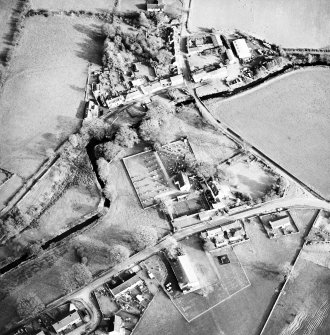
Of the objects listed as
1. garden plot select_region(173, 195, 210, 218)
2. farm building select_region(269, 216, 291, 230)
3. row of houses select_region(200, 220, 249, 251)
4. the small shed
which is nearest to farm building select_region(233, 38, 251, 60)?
the small shed

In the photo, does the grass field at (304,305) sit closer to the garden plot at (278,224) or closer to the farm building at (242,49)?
the garden plot at (278,224)

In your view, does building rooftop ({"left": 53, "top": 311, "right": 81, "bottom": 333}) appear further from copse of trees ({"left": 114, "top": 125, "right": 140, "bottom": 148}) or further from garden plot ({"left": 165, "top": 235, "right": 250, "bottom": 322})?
copse of trees ({"left": 114, "top": 125, "right": 140, "bottom": 148})

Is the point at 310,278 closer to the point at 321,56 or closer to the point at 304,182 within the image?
the point at 304,182

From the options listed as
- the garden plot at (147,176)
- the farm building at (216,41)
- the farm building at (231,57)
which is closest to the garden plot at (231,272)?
the garden plot at (147,176)

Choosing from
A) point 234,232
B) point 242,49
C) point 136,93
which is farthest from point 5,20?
point 234,232

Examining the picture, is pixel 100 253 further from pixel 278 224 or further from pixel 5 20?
pixel 5 20

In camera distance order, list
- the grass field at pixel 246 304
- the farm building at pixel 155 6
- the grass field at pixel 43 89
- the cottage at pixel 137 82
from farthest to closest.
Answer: the farm building at pixel 155 6
the cottage at pixel 137 82
the grass field at pixel 43 89
the grass field at pixel 246 304
